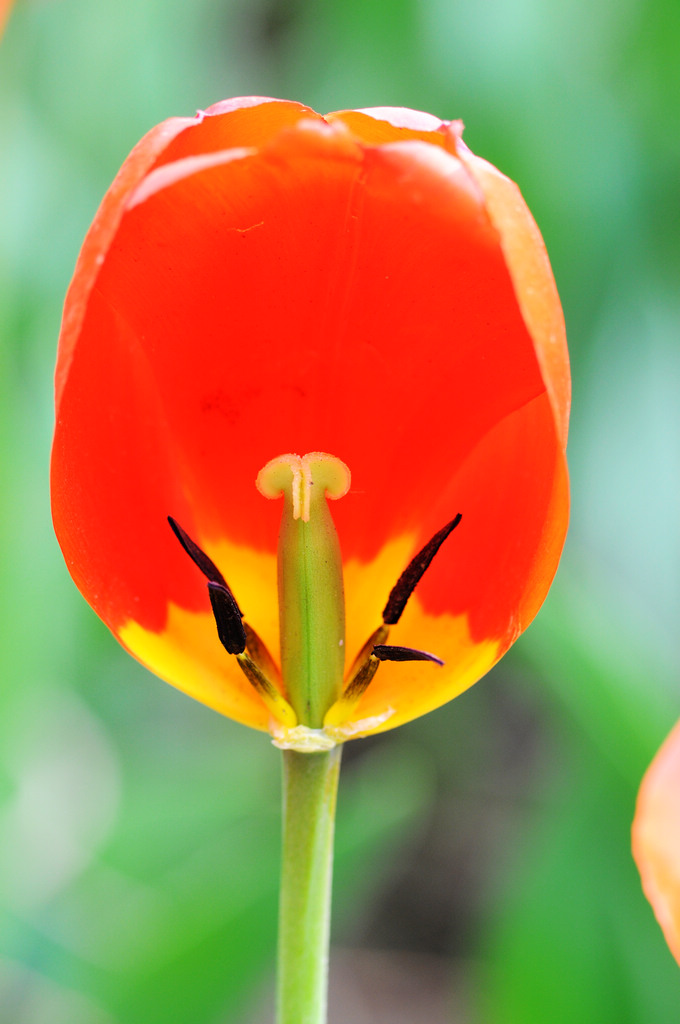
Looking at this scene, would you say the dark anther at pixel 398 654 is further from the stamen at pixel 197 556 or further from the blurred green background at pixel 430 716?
the blurred green background at pixel 430 716

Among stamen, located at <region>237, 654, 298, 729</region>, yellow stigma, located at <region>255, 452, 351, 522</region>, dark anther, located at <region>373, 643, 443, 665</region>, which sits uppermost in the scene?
yellow stigma, located at <region>255, 452, 351, 522</region>

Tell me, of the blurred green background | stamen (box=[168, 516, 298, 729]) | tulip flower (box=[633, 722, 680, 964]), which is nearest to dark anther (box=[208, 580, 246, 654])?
stamen (box=[168, 516, 298, 729])

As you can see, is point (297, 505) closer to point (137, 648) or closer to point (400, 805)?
point (137, 648)

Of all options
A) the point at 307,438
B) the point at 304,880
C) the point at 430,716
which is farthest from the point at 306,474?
the point at 430,716

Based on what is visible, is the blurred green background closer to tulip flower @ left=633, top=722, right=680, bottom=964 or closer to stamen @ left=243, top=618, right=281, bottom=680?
stamen @ left=243, top=618, right=281, bottom=680

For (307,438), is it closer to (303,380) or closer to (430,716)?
(303,380)

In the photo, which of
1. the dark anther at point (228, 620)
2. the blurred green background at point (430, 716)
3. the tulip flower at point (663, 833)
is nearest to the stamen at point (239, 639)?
the dark anther at point (228, 620)
